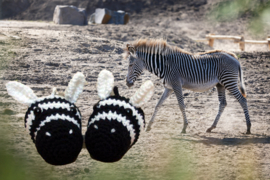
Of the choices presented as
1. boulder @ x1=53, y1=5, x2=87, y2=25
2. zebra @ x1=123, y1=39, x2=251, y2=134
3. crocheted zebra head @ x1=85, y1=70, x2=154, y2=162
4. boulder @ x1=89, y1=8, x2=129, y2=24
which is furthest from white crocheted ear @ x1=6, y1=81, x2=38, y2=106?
boulder @ x1=89, y1=8, x2=129, y2=24

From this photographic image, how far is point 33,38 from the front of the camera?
9.74 m

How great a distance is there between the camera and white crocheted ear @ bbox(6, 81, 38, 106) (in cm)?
181

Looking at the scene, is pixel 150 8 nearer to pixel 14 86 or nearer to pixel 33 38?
pixel 33 38

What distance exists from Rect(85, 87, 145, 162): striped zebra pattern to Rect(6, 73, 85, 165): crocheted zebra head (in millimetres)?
78

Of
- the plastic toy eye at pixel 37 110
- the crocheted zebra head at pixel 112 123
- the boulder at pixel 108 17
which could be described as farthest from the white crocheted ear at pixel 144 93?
the boulder at pixel 108 17

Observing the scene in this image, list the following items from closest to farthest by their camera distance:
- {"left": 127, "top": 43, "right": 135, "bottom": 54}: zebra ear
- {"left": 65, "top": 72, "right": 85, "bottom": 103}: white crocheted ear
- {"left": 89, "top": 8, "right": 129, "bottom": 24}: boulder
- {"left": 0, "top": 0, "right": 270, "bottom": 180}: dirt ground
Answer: {"left": 65, "top": 72, "right": 85, "bottom": 103}: white crocheted ear < {"left": 0, "top": 0, "right": 270, "bottom": 180}: dirt ground < {"left": 127, "top": 43, "right": 135, "bottom": 54}: zebra ear < {"left": 89, "top": 8, "right": 129, "bottom": 24}: boulder

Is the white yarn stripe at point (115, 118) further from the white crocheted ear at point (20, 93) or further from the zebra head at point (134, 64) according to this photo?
the zebra head at point (134, 64)

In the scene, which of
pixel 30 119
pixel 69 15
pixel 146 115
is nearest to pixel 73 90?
pixel 30 119

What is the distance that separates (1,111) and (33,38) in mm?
4503

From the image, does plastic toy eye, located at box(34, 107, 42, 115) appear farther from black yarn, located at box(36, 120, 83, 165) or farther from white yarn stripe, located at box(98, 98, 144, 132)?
white yarn stripe, located at box(98, 98, 144, 132)

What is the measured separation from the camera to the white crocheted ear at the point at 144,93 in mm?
1833

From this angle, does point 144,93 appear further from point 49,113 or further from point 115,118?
point 49,113

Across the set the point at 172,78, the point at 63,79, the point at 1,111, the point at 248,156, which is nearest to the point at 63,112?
the point at 248,156

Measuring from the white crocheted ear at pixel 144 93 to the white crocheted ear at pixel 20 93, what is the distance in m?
0.53
